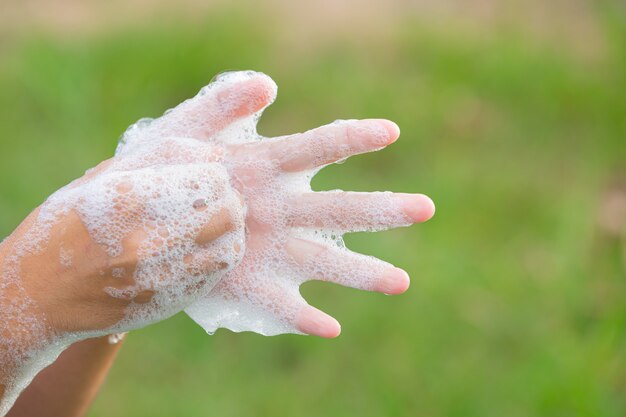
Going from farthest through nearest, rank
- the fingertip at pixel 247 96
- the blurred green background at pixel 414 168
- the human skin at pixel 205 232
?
1. the blurred green background at pixel 414 168
2. the fingertip at pixel 247 96
3. the human skin at pixel 205 232

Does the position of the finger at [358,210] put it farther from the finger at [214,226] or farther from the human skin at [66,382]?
the human skin at [66,382]

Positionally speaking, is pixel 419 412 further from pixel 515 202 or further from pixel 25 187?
pixel 25 187

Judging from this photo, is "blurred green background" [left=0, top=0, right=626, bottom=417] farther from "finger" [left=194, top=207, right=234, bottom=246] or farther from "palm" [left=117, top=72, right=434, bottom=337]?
"finger" [left=194, top=207, right=234, bottom=246]

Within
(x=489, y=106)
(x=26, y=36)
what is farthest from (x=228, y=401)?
(x=26, y=36)

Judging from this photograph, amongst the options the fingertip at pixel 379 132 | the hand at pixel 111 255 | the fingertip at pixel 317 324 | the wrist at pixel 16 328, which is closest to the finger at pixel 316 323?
the fingertip at pixel 317 324

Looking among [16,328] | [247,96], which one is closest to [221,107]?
[247,96]

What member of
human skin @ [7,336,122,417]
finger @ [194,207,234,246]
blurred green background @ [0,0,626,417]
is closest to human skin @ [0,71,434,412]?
finger @ [194,207,234,246]
